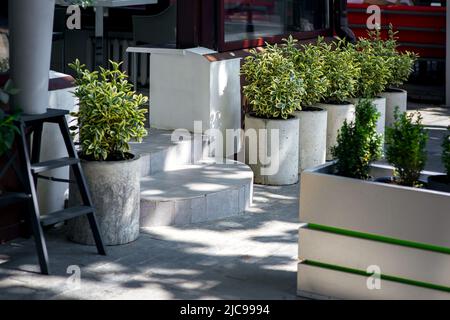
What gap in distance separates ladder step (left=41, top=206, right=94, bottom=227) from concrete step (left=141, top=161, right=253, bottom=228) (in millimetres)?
820

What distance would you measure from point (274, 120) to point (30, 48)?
2.91 metres

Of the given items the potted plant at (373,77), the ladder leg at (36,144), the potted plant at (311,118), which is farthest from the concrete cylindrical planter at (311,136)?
the ladder leg at (36,144)

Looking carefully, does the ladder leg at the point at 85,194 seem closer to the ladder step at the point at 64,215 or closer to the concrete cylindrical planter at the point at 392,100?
the ladder step at the point at 64,215

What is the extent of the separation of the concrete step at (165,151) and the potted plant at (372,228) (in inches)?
96.4

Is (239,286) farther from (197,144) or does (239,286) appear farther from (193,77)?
(193,77)

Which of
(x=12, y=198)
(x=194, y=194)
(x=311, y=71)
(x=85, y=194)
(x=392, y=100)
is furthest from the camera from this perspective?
(x=392, y=100)

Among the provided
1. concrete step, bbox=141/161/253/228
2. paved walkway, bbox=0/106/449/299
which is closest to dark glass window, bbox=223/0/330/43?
concrete step, bbox=141/161/253/228

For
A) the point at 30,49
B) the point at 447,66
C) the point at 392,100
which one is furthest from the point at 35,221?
the point at 447,66

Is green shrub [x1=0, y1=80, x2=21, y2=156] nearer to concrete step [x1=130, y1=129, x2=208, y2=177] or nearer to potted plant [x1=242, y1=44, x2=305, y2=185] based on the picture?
concrete step [x1=130, y1=129, x2=208, y2=177]

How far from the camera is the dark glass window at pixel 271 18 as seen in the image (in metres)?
9.72

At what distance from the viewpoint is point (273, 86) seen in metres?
8.83

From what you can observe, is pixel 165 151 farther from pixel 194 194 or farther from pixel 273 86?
pixel 273 86

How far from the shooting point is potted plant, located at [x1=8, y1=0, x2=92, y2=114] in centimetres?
650

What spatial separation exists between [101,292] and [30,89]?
1.57m
